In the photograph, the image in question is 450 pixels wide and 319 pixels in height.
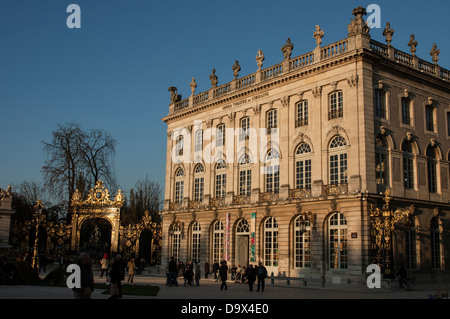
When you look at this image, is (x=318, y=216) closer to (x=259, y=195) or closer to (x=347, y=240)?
(x=347, y=240)

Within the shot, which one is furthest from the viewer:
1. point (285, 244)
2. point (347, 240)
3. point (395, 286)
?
point (285, 244)

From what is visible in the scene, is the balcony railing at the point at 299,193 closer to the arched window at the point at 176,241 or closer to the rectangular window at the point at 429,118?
the rectangular window at the point at 429,118

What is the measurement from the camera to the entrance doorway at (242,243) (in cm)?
3719

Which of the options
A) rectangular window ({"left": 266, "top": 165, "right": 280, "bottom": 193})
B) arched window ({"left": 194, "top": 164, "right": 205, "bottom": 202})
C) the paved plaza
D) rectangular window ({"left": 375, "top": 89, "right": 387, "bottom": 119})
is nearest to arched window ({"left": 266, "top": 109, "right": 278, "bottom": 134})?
rectangular window ({"left": 266, "top": 165, "right": 280, "bottom": 193})

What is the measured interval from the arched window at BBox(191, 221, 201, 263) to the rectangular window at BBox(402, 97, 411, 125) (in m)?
17.9

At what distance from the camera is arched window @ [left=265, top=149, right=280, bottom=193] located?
1380 inches

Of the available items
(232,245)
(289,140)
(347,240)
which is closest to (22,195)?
(232,245)

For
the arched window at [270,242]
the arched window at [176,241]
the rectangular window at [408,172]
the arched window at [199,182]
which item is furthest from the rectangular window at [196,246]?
the rectangular window at [408,172]

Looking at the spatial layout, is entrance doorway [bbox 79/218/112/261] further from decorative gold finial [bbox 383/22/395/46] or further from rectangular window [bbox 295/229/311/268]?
decorative gold finial [bbox 383/22/395/46]

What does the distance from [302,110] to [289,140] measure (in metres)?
2.18

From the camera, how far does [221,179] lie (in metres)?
40.0

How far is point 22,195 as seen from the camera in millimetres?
61000

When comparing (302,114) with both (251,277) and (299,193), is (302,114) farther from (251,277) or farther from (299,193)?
(251,277)

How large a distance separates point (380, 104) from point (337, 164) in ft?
14.9
